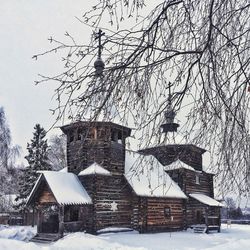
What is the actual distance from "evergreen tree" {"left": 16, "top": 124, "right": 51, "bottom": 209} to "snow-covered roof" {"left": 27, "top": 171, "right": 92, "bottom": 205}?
40.1 feet

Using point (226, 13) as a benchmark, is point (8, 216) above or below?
below

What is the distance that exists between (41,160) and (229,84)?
34091mm

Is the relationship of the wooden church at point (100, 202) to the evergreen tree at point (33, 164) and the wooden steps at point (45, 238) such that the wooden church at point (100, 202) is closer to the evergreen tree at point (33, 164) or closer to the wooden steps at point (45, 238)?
the wooden steps at point (45, 238)

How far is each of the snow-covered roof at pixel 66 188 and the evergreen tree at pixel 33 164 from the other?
12226 millimetres

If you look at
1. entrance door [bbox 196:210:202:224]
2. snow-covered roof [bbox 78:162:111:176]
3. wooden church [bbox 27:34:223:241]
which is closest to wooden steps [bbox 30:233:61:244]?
wooden church [bbox 27:34:223:241]

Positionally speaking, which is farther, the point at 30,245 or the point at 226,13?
the point at 30,245

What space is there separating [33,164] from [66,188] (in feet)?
48.1

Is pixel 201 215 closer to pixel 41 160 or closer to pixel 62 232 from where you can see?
pixel 62 232

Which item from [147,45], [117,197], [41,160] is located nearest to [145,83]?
[147,45]

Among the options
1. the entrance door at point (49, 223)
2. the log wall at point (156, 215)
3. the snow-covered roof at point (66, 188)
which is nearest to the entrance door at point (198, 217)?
the log wall at point (156, 215)

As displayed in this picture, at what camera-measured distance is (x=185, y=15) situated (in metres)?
3.48

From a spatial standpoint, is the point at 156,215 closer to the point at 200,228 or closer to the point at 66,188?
the point at 200,228

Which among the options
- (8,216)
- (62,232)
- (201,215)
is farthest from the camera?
(8,216)

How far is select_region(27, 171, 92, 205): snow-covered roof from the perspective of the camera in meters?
21.0
